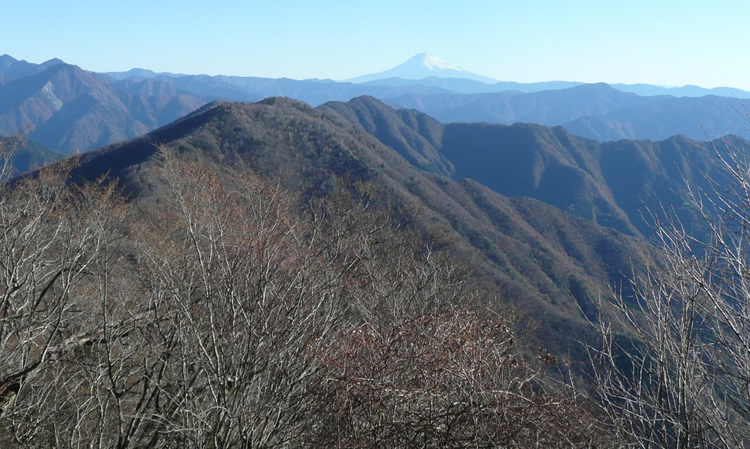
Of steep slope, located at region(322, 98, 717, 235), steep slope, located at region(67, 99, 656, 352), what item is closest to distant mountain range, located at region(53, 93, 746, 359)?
steep slope, located at region(67, 99, 656, 352)

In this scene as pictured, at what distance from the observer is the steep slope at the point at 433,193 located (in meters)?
53.4

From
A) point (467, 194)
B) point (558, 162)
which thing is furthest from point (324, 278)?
point (558, 162)

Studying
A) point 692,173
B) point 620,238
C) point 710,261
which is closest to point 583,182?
point 692,173

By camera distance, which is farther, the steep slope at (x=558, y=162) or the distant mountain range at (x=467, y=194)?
the steep slope at (x=558, y=162)

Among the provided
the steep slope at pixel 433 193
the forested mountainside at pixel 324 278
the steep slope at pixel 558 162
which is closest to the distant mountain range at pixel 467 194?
the steep slope at pixel 433 193

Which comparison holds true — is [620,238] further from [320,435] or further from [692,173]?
[320,435]

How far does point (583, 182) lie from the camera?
5108 inches

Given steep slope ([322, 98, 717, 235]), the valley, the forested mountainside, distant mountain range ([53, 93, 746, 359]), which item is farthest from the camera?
steep slope ([322, 98, 717, 235])

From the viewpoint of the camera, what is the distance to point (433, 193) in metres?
70.8

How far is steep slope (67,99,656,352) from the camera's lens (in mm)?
53375

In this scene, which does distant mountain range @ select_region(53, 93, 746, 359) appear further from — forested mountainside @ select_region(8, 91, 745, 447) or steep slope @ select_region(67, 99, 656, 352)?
forested mountainside @ select_region(8, 91, 745, 447)

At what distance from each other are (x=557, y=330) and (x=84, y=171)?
60371mm

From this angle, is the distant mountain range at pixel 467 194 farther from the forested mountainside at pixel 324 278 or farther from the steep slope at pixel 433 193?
the forested mountainside at pixel 324 278

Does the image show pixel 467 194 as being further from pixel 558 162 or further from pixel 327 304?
pixel 558 162
